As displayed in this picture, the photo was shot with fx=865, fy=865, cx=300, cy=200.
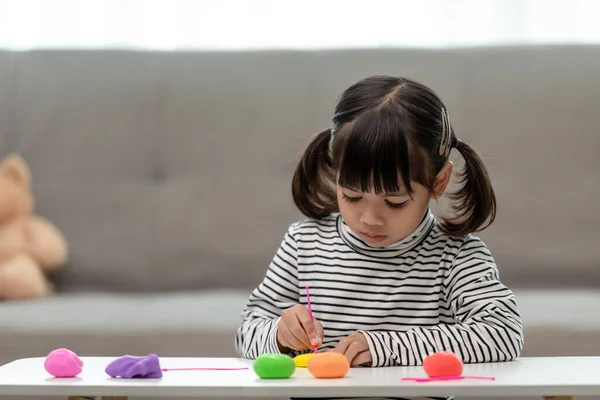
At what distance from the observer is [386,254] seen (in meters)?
1.27

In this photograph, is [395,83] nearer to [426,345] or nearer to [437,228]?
[437,228]

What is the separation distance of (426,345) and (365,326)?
0.17m

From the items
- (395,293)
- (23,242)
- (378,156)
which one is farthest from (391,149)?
(23,242)

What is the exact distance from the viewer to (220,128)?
2.16 m

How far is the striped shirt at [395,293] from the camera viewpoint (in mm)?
1095

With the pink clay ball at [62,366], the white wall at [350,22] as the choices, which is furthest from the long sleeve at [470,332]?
the white wall at [350,22]

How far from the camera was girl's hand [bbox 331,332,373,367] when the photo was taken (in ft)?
3.47

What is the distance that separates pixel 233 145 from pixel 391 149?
1.06m

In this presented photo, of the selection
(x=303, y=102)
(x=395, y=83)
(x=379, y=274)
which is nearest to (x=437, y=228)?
(x=379, y=274)

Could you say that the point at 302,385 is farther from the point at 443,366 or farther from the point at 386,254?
the point at 386,254

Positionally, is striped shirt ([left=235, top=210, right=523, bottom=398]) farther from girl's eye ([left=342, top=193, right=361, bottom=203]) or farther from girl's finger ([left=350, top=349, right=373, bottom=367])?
girl's eye ([left=342, top=193, right=361, bottom=203])

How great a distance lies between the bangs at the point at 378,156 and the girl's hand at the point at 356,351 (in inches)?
7.7

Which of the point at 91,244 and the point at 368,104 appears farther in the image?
the point at 91,244

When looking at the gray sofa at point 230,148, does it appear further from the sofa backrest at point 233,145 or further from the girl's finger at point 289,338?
the girl's finger at point 289,338
